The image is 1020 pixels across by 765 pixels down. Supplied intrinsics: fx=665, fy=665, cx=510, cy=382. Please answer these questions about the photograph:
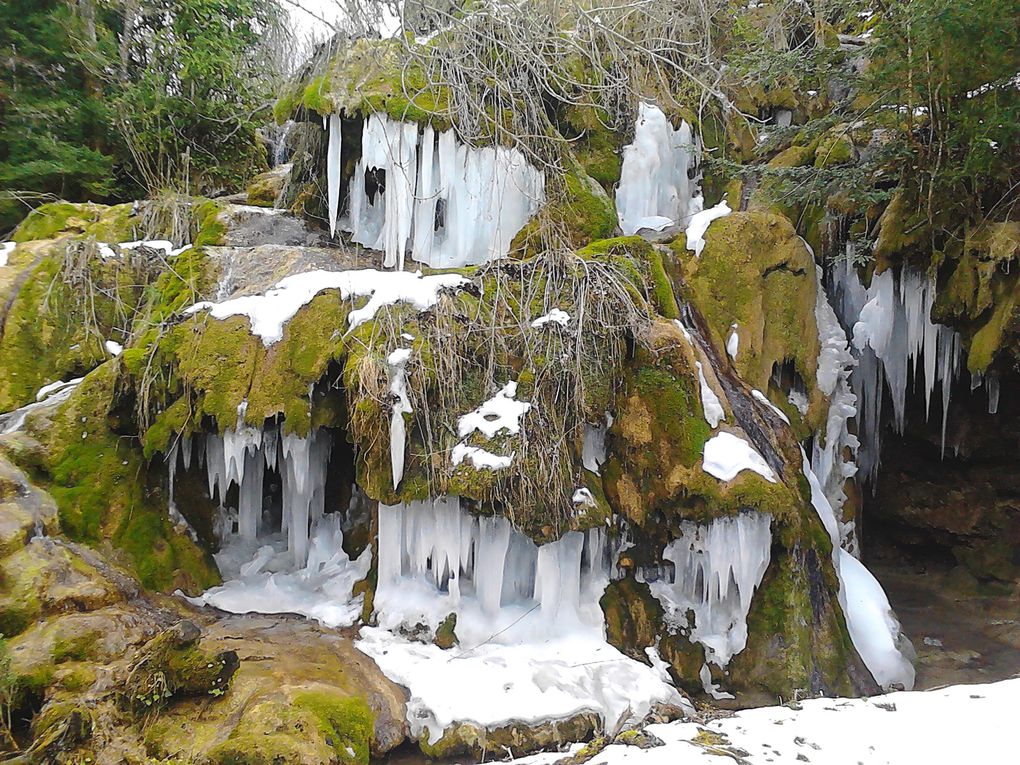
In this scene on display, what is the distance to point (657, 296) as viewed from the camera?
5.94m

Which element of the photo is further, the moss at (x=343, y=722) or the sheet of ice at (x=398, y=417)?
the sheet of ice at (x=398, y=417)

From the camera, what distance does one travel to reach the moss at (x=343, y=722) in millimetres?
3791

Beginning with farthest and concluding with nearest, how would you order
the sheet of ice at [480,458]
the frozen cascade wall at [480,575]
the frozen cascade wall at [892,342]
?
1. the frozen cascade wall at [892,342]
2. the frozen cascade wall at [480,575]
3. the sheet of ice at [480,458]

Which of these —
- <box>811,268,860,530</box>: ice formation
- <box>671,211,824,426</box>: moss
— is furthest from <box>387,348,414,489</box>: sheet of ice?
<box>811,268,860,530</box>: ice formation

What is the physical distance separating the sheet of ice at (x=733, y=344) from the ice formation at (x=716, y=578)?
5.95 ft

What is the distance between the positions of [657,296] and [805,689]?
3316mm

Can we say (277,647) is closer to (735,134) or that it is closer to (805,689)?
(805,689)

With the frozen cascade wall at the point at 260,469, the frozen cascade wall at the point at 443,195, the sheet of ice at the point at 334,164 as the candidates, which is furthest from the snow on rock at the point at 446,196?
the frozen cascade wall at the point at 260,469

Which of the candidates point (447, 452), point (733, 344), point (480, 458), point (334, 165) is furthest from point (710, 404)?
point (334, 165)

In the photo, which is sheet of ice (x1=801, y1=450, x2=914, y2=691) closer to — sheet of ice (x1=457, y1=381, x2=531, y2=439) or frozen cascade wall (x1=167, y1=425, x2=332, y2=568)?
sheet of ice (x1=457, y1=381, x2=531, y2=439)

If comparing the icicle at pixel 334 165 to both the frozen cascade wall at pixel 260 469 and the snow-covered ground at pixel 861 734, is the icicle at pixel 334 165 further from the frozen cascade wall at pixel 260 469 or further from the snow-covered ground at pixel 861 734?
the snow-covered ground at pixel 861 734

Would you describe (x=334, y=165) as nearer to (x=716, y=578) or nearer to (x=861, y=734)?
(x=716, y=578)

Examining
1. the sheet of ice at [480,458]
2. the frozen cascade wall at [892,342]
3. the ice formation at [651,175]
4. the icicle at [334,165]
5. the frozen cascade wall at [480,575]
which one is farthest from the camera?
the ice formation at [651,175]

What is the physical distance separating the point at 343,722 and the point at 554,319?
10.6 ft
